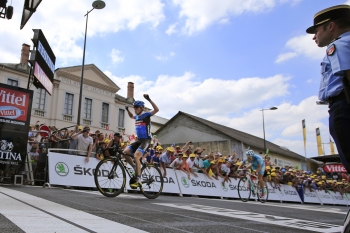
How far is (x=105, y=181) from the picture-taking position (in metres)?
7.27

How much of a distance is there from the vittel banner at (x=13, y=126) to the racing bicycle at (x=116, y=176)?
4.81 m

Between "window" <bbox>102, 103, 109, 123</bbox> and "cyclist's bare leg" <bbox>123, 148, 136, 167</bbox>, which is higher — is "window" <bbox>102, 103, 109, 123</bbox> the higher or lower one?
the higher one

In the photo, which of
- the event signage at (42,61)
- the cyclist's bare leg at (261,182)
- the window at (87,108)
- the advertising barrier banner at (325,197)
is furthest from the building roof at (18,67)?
the advertising barrier banner at (325,197)

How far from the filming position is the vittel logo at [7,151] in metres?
10.2

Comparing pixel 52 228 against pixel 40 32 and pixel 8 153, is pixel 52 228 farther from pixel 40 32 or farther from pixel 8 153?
pixel 40 32

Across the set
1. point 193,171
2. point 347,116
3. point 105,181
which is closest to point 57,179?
point 105,181

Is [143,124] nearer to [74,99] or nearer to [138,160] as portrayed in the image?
[138,160]

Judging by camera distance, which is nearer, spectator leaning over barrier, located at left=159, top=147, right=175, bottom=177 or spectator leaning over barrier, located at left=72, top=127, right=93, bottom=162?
spectator leaning over barrier, located at left=72, top=127, right=93, bottom=162

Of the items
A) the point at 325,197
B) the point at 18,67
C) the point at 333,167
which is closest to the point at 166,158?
the point at 325,197

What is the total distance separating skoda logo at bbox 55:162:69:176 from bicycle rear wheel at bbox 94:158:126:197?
380cm

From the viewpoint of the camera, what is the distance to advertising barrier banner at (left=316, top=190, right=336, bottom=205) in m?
23.6

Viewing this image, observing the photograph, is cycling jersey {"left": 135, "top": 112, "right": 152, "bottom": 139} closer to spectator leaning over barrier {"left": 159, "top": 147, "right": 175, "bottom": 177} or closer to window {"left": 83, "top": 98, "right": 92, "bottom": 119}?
spectator leaning over barrier {"left": 159, "top": 147, "right": 175, "bottom": 177}

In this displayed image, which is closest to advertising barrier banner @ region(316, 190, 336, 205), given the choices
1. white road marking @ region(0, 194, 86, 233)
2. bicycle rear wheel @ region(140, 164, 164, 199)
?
bicycle rear wheel @ region(140, 164, 164, 199)

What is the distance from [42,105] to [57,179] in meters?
24.5
